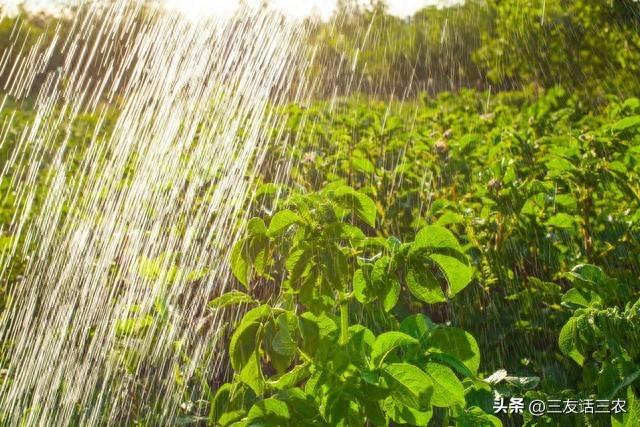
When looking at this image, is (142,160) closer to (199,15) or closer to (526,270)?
(199,15)

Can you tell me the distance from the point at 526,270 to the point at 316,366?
4.14 ft

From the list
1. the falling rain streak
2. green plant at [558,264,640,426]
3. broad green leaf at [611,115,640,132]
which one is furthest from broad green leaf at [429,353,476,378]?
broad green leaf at [611,115,640,132]

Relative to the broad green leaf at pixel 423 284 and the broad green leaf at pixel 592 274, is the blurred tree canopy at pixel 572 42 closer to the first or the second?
the broad green leaf at pixel 592 274

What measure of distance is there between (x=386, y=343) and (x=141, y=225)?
1.58 m

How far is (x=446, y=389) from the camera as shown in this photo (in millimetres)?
1149

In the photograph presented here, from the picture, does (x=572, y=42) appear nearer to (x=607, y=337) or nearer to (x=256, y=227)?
(x=607, y=337)

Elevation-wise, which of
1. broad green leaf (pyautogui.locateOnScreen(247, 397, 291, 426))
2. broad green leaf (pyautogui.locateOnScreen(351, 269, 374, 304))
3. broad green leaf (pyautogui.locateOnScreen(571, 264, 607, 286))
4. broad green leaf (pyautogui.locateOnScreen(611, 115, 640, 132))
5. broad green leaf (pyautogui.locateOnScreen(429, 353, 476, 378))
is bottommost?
broad green leaf (pyautogui.locateOnScreen(247, 397, 291, 426))

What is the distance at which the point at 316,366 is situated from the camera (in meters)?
1.23

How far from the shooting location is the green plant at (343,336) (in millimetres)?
1164

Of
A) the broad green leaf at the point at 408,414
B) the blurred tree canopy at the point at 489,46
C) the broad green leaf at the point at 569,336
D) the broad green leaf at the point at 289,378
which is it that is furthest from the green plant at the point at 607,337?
the blurred tree canopy at the point at 489,46

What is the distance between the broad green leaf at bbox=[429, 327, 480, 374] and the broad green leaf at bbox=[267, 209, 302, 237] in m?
0.28

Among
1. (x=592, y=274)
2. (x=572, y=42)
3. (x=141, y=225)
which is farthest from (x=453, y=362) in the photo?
(x=572, y=42)

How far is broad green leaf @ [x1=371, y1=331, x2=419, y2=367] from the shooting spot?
1.15 meters

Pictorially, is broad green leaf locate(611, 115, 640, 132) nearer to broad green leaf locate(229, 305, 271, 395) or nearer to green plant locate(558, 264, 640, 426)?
green plant locate(558, 264, 640, 426)
